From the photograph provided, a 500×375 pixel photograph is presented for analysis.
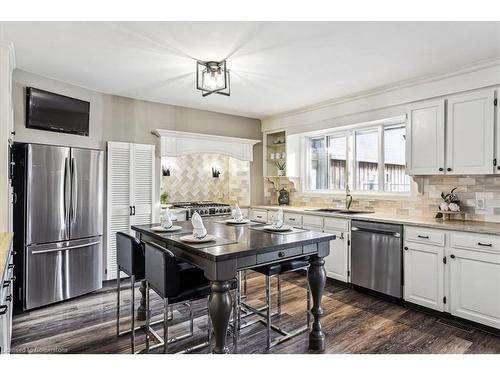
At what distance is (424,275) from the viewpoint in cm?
313

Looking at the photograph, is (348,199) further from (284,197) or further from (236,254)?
(236,254)

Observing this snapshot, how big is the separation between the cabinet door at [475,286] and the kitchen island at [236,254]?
1350 mm

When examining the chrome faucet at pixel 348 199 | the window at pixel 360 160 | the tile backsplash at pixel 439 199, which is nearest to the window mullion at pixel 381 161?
the window at pixel 360 160

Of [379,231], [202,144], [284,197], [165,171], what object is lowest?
[379,231]

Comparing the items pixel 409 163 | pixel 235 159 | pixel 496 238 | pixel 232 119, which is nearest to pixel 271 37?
pixel 409 163

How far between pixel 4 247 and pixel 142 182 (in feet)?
7.62

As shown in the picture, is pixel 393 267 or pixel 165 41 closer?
pixel 165 41

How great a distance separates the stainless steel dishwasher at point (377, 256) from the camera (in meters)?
3.36

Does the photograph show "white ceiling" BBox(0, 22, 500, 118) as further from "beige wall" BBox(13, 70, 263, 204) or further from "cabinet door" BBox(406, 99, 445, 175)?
"cabinet door" BBox(406, 99, 445, 175)

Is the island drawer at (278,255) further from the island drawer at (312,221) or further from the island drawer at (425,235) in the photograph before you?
the island drawer at (312,221)

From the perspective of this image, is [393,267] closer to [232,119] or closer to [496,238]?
[496,238]

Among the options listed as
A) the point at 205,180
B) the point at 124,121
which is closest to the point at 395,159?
the point at 205,180

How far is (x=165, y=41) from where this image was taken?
2.62 meters
